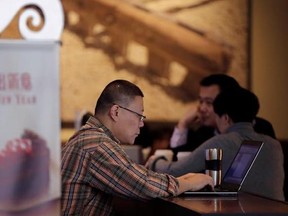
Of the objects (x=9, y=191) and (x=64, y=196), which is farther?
(x=64, y=196)

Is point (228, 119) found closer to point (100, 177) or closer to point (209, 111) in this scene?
point (209, 111)

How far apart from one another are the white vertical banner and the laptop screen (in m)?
1.39

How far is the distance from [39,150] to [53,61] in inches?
9.8

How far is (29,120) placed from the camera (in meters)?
2.02

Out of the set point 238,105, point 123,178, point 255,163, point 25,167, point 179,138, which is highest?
point 25,167

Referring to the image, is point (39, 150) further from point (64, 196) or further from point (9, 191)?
point (64, 196)

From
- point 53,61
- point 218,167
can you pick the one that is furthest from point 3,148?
point 218,167

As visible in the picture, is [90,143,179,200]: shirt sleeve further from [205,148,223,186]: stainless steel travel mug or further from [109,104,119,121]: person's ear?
[205,148,223,186]: stainless steel travel mug

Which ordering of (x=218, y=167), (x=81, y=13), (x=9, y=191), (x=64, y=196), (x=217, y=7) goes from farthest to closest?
(x=217, y=7) → (x=81, y=13) → (x=218, y=167) → (x=64, y=196) → (x=9, y=191)

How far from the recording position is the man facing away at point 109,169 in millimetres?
2910

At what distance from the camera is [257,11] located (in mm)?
6355

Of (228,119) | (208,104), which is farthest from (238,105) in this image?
(208,104)

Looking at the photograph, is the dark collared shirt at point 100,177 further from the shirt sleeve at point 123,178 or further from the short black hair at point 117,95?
the short black hair at point 117,95

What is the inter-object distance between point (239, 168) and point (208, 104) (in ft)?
3.97
